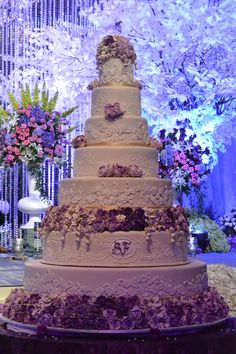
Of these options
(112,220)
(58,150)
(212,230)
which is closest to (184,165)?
(58,150)

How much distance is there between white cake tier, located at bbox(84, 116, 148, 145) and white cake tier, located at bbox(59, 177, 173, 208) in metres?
0.24

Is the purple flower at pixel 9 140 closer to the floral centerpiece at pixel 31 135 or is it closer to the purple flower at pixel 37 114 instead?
the floral centerpiece at pixel 31 135

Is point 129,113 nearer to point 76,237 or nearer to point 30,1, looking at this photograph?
point 76,237

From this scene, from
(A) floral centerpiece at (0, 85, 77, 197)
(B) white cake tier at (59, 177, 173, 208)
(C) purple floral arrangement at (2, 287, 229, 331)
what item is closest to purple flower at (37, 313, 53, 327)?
(C) purple floral arrangement at (2, 287, 229, 331)

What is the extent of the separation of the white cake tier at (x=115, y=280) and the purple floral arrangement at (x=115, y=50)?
3.81 ft

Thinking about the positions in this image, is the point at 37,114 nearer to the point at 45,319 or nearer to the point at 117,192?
the point at 117,192

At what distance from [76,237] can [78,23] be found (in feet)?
37.7

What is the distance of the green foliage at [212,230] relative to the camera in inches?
512

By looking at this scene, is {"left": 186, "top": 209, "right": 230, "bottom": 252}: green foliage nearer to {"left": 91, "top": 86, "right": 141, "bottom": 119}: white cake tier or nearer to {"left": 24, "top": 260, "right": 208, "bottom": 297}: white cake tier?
{"left": 91, "top": 86, "right": 141, "bottom": 119}: white cake tier

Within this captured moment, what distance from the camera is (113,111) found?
14.3ft

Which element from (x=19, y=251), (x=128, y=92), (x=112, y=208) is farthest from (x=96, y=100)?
(x=19, y=251)

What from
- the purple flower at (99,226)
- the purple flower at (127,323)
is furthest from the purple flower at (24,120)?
the purple flower at (127,323)

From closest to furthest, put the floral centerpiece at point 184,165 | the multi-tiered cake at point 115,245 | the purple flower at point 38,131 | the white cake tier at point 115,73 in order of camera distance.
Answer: the multi-tiered cake at point 115,245 → the white cake tier at point 115,73 → the purple flower at point 38,131 → the floral centerpiece at point 184,165

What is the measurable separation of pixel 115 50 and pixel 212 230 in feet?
29.6
